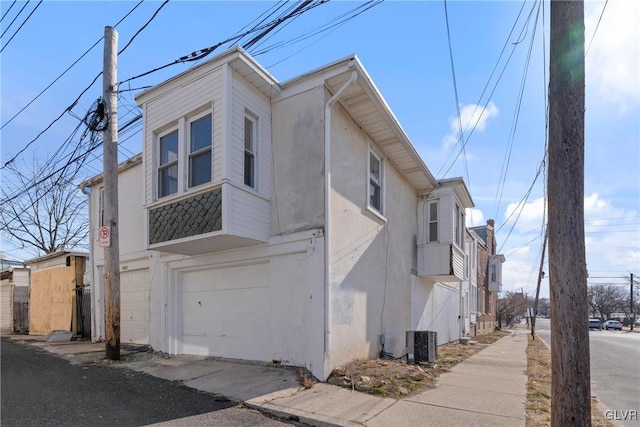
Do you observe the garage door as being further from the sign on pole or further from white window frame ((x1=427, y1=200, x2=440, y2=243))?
white window frame ((x1=427, y1=200, x2=440, y2=243))

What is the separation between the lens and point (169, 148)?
8852 millimetres

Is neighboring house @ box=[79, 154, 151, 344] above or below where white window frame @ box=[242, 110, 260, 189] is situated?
below

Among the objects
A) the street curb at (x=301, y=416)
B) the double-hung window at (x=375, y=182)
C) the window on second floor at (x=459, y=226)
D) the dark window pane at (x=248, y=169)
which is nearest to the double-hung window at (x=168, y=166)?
the dark window pane at (x=248, y=169)

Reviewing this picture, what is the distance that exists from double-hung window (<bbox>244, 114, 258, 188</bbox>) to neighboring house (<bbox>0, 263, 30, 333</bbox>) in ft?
53.0

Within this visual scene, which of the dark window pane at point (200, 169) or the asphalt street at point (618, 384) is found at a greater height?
the dark window pane at point (200, 169)

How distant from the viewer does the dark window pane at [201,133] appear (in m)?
7.98

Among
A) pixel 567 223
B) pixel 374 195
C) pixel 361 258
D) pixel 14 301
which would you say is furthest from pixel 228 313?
pixel 14 301

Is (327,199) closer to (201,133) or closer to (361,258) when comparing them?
(361,258)

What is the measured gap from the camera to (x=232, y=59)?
24.3 ft

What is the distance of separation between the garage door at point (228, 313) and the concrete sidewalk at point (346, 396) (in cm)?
30

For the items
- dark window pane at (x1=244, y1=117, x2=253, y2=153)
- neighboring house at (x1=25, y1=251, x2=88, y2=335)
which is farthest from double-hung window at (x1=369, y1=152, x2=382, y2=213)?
neighboring house at (x1=25, y1=251, x2=88, y2=335)

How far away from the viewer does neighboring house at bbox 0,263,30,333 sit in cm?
1845

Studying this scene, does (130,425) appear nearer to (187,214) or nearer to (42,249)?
(187,214)

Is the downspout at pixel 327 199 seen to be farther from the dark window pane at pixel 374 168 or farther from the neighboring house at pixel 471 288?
the neighboring house at pixel 471 288
